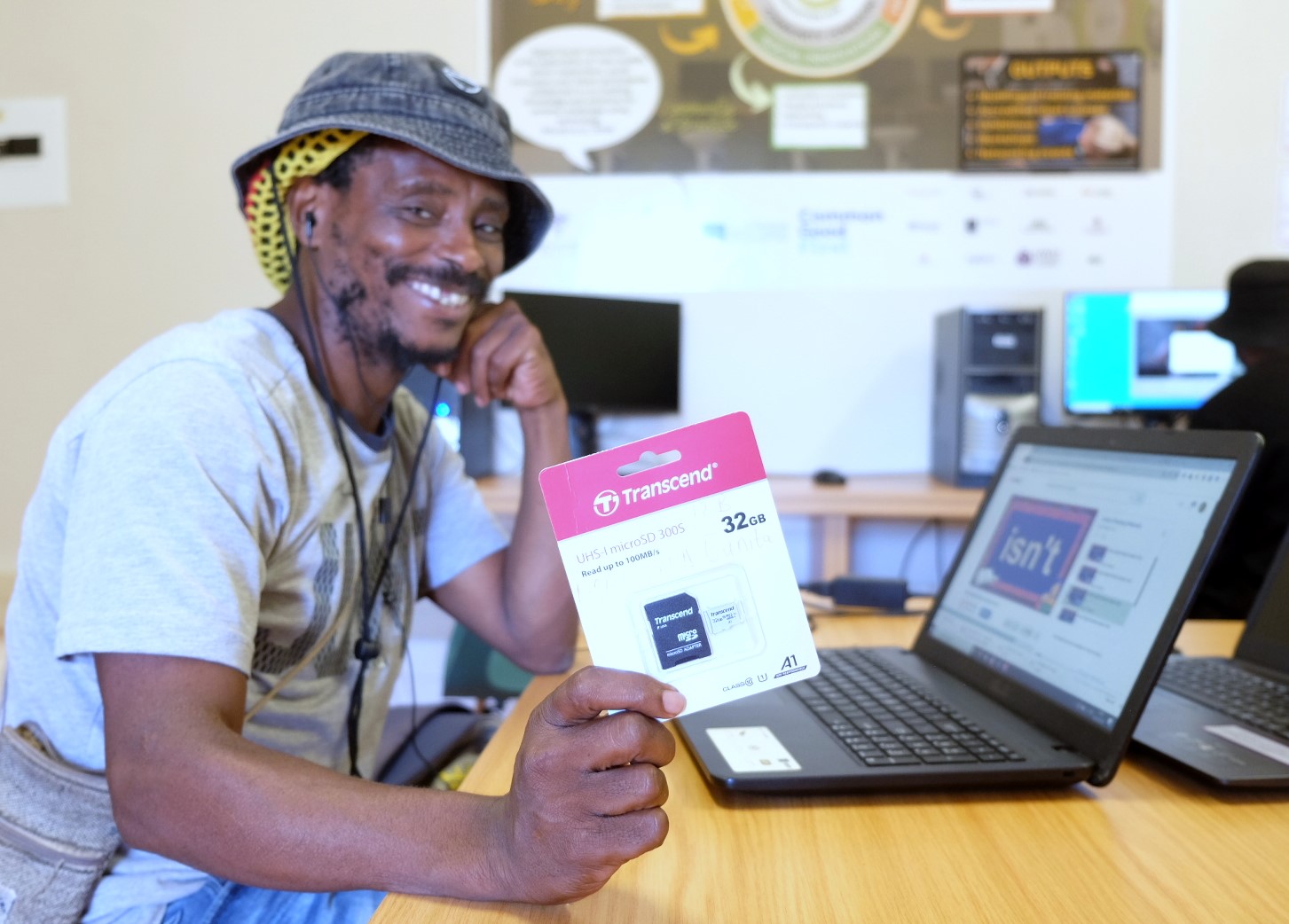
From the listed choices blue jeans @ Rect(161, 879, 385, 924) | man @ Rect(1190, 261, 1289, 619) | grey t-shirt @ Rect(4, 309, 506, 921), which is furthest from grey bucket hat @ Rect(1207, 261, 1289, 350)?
blue jeans @ Rect(161, 879, 385, 924)

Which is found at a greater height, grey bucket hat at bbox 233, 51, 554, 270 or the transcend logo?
grey bucket hat at bbox 233, 51, 554, 270

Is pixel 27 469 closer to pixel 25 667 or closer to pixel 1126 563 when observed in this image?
pixel 25 667

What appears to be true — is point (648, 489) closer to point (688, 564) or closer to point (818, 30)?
point (688, 564)

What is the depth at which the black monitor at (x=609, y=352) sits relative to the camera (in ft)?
8.38

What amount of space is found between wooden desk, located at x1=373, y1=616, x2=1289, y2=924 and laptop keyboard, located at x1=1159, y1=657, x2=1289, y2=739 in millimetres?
156

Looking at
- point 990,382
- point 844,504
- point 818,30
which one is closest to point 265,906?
point 844,504

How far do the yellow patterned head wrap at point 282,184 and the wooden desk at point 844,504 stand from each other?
1162 mm

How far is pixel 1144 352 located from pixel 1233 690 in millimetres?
2025

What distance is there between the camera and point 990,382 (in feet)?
8.54

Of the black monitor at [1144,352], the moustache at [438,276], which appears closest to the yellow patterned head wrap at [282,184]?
the moustache at [438,276]

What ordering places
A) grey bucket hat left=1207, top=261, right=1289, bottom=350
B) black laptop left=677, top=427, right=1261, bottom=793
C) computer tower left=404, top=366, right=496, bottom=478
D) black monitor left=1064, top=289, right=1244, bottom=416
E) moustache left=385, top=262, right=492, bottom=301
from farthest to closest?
black monitor left=1064, top=289, right=1244, bottom=416 < computer tower left=404, top=366, right=496, bottom=478 < grey bucket hat left=1207, top=261, right=1289, bottom=350 < moustache left=385, top=262, right=492, bottom=301 < black laptop left=677, top=427, right=1261, bottom=793

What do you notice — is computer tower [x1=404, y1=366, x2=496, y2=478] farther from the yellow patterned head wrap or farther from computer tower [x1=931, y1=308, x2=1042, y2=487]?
computer tower [x1=931, y1=308, x2=1042, y2=487]

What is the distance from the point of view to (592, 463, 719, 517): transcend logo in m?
0.56

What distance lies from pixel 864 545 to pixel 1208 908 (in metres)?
2.48
